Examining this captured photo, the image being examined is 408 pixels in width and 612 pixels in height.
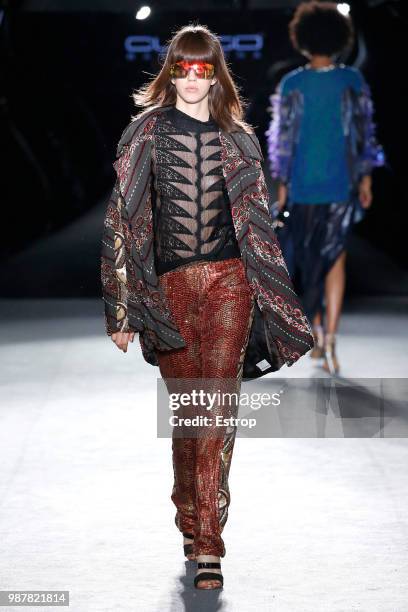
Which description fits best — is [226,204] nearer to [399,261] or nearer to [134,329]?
[134,329]

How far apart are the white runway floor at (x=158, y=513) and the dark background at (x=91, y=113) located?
567 cm

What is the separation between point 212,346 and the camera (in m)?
4.13

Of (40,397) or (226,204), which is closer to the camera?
(226,204)

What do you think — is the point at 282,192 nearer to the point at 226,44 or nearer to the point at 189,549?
the point at 189,549

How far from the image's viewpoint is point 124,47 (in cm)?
2348

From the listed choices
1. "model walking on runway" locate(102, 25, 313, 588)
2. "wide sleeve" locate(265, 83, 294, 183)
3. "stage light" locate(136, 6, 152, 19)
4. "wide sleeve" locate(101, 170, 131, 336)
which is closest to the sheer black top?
"model walking on runway" locate(102, 25, 313, 588)

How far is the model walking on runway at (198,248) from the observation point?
4094 millimetres

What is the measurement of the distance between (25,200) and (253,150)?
14.9 m

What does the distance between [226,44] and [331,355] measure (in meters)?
16.1

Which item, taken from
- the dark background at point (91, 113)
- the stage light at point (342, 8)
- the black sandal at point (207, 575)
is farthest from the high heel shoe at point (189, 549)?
the dark background at point (91, 113)

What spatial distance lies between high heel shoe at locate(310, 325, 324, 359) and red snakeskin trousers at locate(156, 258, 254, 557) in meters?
3.62

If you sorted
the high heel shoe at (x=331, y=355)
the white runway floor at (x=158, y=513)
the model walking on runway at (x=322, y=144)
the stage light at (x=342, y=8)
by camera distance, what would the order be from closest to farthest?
the white runway floor at (x=158, y=513) → the model walking on runway at (x=322, y=144) → the high heel shoe at (x=331, y=355) → the stage light at (x=342, y=8)

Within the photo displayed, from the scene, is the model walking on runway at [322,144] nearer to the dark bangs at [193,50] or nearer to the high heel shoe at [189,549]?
the dark bangs at [193,50]

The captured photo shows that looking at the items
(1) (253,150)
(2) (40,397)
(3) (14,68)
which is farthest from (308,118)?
(3) (14,68)
